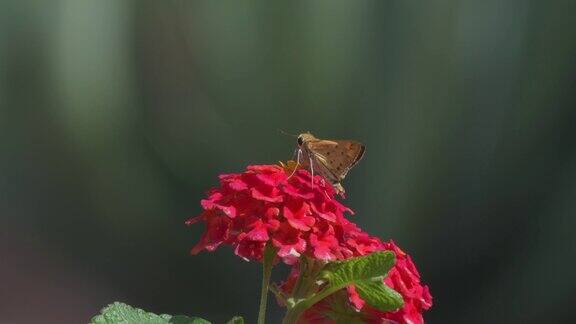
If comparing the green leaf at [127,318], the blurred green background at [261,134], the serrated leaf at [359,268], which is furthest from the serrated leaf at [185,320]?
the blurred green background at [261,134]

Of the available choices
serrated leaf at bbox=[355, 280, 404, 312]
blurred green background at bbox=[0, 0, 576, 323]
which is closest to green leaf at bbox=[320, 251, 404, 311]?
serrated leaf at bbox=[355, 280, 404, 312]

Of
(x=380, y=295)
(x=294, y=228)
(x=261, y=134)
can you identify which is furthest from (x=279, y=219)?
(x=261, y=134)

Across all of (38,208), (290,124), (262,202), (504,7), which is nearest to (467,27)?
(504,7)

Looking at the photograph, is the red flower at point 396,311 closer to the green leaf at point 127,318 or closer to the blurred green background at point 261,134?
the green leaf at point 127,318

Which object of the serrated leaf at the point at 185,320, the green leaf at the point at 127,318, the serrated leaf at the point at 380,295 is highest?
the serrated leaf at the point at 380,295

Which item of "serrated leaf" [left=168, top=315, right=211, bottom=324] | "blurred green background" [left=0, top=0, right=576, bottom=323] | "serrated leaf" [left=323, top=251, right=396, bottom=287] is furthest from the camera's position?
"blurred green background" [left=0, top=0, right=576, bottom=323]

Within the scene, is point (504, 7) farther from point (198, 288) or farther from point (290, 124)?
point (198, 288)

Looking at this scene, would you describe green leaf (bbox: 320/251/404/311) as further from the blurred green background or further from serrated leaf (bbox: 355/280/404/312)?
the blurred green background
